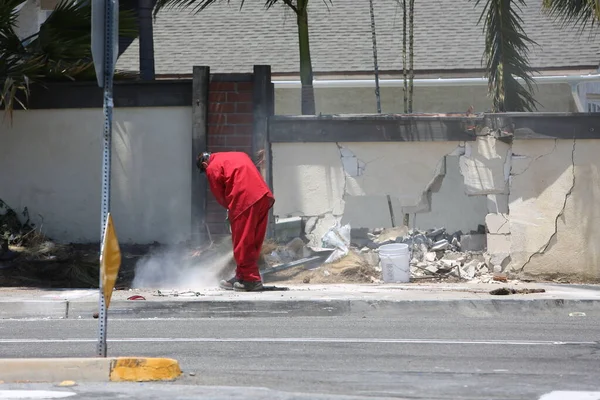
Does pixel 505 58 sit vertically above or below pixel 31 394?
above

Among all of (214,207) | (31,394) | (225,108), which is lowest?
(31,394)

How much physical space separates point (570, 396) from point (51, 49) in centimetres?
866

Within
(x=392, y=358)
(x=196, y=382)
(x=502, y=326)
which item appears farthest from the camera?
(x=502, y=326)

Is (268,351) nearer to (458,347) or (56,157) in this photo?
(458,347)

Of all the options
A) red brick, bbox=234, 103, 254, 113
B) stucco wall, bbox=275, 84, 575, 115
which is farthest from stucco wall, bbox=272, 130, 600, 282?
stucco wall, bbox=275, 84, 575, 115

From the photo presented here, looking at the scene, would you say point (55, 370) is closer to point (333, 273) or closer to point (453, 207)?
point (333, 273)

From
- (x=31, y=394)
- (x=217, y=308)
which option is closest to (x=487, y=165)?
(x=217, y=308)

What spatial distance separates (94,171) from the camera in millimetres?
12977

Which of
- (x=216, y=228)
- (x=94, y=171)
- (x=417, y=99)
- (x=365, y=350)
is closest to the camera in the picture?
(x=365, y=350)

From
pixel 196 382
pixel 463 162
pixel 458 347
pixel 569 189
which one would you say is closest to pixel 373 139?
pixel 463 162

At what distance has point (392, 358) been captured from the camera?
7242 millimetres

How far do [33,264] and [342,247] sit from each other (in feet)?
11.8

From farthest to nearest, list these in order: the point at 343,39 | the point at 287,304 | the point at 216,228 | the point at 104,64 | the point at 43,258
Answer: the point at 343,39
the point at 216,228
the point at 43,258
the point at 287,304
the point at 104,64

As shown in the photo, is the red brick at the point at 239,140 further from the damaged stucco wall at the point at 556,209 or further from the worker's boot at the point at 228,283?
the damaged stucco wall at the point at 556,209
